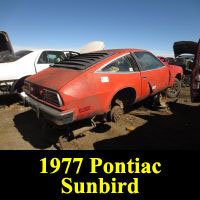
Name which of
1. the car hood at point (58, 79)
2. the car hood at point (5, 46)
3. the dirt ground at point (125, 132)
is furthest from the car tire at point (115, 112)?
the car hood at point (5, 46)

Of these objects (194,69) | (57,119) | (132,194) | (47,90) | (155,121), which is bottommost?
(132,194)

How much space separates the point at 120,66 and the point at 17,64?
3172mm

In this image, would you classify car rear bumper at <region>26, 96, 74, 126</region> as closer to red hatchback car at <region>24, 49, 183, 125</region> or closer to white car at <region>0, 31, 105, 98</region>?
red hatchback car at <region>24, 49, 183, 125</region>

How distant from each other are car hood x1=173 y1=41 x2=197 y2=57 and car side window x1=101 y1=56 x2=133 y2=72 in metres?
7.99

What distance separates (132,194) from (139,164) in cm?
51

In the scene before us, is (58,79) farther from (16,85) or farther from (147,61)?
(16,85)

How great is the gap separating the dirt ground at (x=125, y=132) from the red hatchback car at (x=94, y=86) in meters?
0.52

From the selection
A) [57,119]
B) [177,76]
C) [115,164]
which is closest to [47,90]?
[57,119]

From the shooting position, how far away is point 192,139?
366 centimetres

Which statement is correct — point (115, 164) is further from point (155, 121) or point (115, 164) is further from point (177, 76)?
point (177, 76)

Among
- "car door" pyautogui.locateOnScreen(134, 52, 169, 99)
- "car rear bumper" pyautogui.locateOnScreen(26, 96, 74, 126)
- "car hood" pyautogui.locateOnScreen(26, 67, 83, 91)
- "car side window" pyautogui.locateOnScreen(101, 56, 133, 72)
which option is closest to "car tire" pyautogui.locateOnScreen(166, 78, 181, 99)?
"car door" pyautogui.locateOnScreen(134, 52, 169, 99)

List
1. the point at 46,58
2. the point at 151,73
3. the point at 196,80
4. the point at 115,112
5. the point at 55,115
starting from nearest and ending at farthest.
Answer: the point at 55,115
the point at 196,80
the point at 115,112
the point at 151,73
the point at 46,58

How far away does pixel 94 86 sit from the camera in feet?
10.6

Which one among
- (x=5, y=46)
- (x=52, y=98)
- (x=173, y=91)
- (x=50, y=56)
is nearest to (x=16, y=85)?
(x=50, y=56)
